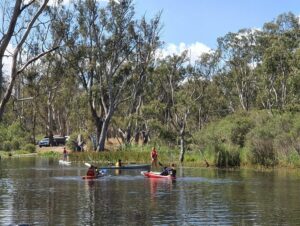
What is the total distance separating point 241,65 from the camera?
9025cm

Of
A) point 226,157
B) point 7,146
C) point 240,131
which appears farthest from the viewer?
point 7,146

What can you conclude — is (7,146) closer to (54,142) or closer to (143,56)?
(54,142)

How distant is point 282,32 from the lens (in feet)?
274

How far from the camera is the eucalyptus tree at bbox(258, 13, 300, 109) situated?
67.6 m

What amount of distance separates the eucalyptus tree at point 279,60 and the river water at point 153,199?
27.2 m

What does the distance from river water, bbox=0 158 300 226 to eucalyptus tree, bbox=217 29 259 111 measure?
1854 inches

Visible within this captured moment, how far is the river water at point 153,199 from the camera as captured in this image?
22.2m

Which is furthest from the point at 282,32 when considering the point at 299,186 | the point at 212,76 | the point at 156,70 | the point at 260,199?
the point at 260,199

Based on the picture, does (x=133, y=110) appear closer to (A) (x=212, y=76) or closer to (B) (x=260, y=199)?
(A) (x=212, y=76)

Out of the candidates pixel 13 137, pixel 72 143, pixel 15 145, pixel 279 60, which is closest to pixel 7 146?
pixel 15 145

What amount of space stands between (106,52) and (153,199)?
140 ft

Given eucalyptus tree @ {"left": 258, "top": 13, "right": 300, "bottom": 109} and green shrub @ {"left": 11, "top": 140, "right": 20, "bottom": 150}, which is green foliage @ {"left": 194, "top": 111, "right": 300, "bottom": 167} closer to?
eucalyptus tree @ {"left": 258, "top": 13, "right": 300, "bottom": 109}

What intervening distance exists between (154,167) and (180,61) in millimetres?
28364

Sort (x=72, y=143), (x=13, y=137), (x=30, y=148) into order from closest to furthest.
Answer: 1. (x=72, y=143)
2. (x=30, y=148)
3. (x=13, y=137)
